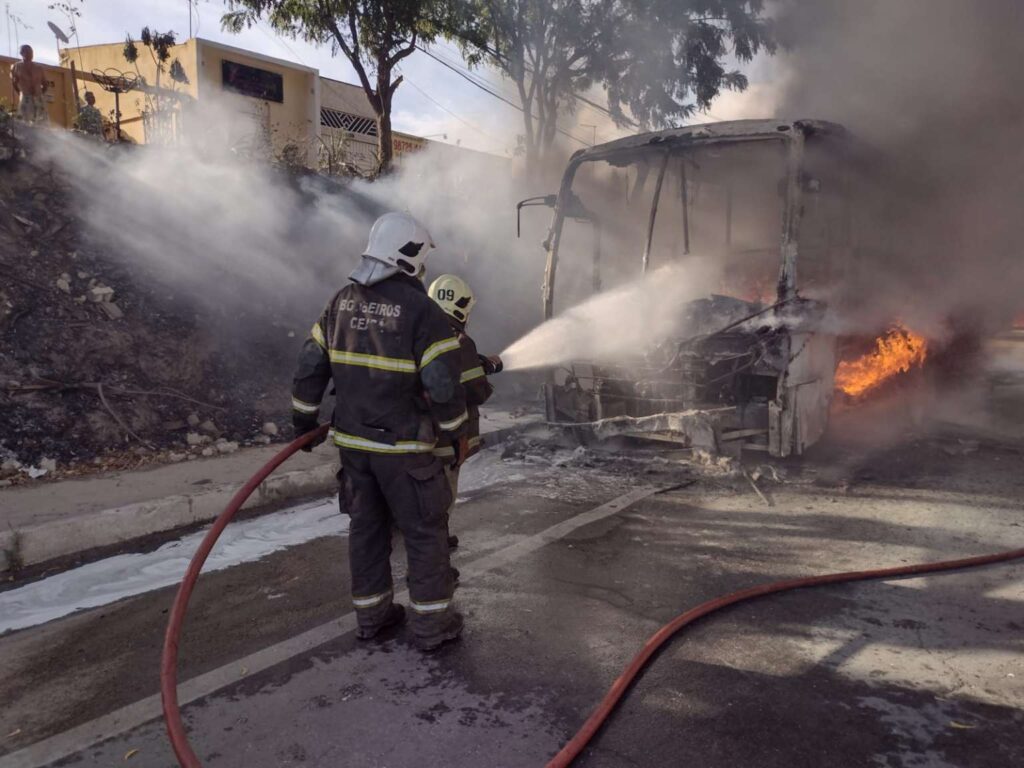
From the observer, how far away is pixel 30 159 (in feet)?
Answer: 27.1

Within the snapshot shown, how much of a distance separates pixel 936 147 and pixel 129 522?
8.84m

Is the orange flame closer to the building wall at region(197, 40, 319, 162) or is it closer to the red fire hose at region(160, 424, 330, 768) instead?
the red fire hose at region(160, 424, 330, 768)

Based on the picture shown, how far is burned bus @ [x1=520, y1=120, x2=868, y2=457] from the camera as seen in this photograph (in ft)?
18.9

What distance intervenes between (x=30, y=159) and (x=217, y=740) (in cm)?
802

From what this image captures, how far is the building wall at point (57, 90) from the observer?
14781mm

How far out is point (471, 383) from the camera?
3650 millimetres

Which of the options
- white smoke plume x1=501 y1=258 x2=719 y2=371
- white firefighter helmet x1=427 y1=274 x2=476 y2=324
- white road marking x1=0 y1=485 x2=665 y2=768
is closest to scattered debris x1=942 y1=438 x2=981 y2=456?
white smoke plume x1=501 y1=258 x2=719 y2=371

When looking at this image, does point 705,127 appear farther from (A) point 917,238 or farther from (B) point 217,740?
(B) point 217,740

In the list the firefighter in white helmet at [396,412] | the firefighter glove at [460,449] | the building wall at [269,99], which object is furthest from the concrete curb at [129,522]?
the building wall at [269,99]

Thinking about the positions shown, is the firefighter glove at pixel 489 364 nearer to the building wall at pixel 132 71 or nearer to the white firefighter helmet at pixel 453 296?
the white firefighter helmet at pixel 453 296

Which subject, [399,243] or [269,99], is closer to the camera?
[399,243]

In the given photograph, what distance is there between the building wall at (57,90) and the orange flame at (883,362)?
14.8 m

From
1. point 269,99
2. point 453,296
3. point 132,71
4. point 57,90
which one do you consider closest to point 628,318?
point 453,296

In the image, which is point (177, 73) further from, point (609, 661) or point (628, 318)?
point (609, 661)
